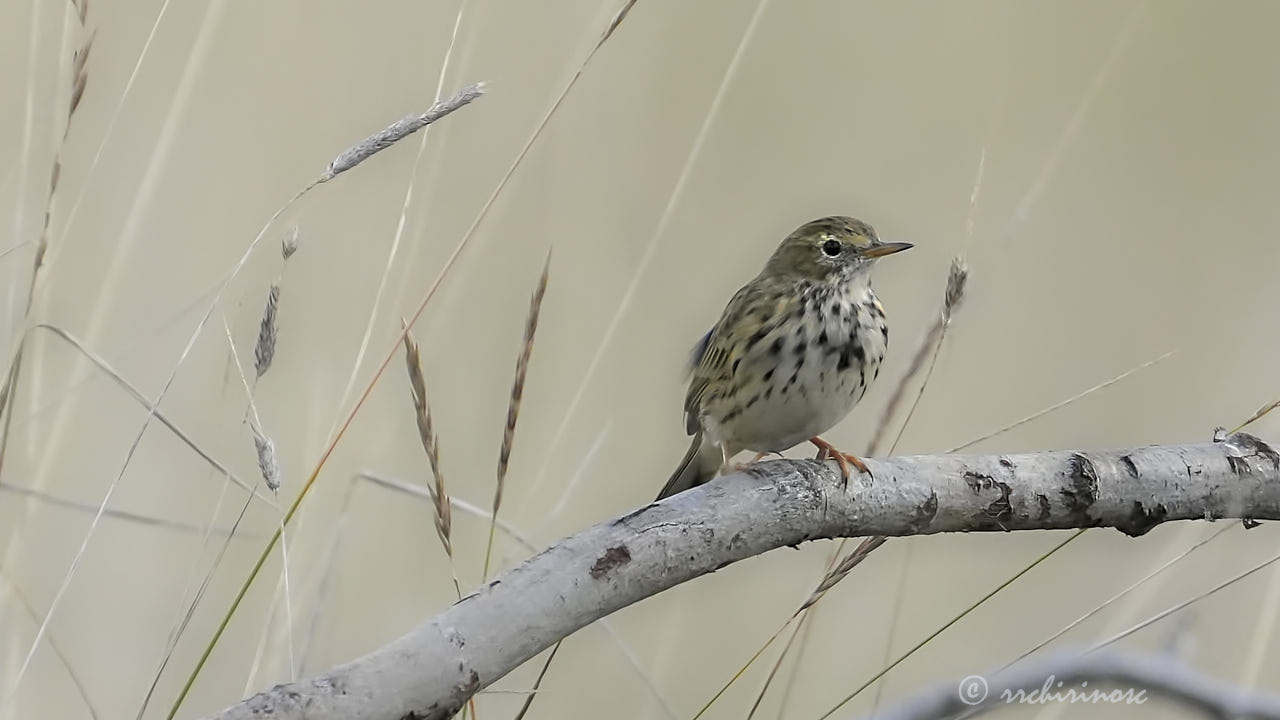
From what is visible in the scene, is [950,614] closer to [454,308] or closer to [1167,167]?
[454,308]

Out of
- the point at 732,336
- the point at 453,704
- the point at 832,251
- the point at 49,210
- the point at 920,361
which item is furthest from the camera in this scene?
the point at 832,251

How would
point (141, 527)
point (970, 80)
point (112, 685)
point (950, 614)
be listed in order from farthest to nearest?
1. point (970, 80)
2. point (950, 614)
3. point (141, 527)
4. point (112, 685)

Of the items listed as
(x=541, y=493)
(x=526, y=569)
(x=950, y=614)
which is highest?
(x=526, y=569)

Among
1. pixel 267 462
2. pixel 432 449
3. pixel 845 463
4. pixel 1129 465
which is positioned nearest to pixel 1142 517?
pixel 1129 465

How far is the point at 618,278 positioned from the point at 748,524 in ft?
8.34

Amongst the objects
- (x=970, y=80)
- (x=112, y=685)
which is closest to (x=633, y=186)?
(x=970, y=80)

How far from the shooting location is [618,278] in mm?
4227

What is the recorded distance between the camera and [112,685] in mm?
3332

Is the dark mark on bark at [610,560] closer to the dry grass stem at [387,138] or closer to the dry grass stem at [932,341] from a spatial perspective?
the dry grass stem at [387,138]

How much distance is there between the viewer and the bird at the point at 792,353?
281cm

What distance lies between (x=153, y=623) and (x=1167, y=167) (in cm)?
393

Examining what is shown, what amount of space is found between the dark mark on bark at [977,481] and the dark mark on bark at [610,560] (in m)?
0.63

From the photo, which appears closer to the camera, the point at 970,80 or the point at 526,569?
the point at 526,569

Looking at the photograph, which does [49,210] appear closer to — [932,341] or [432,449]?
[432,449]
